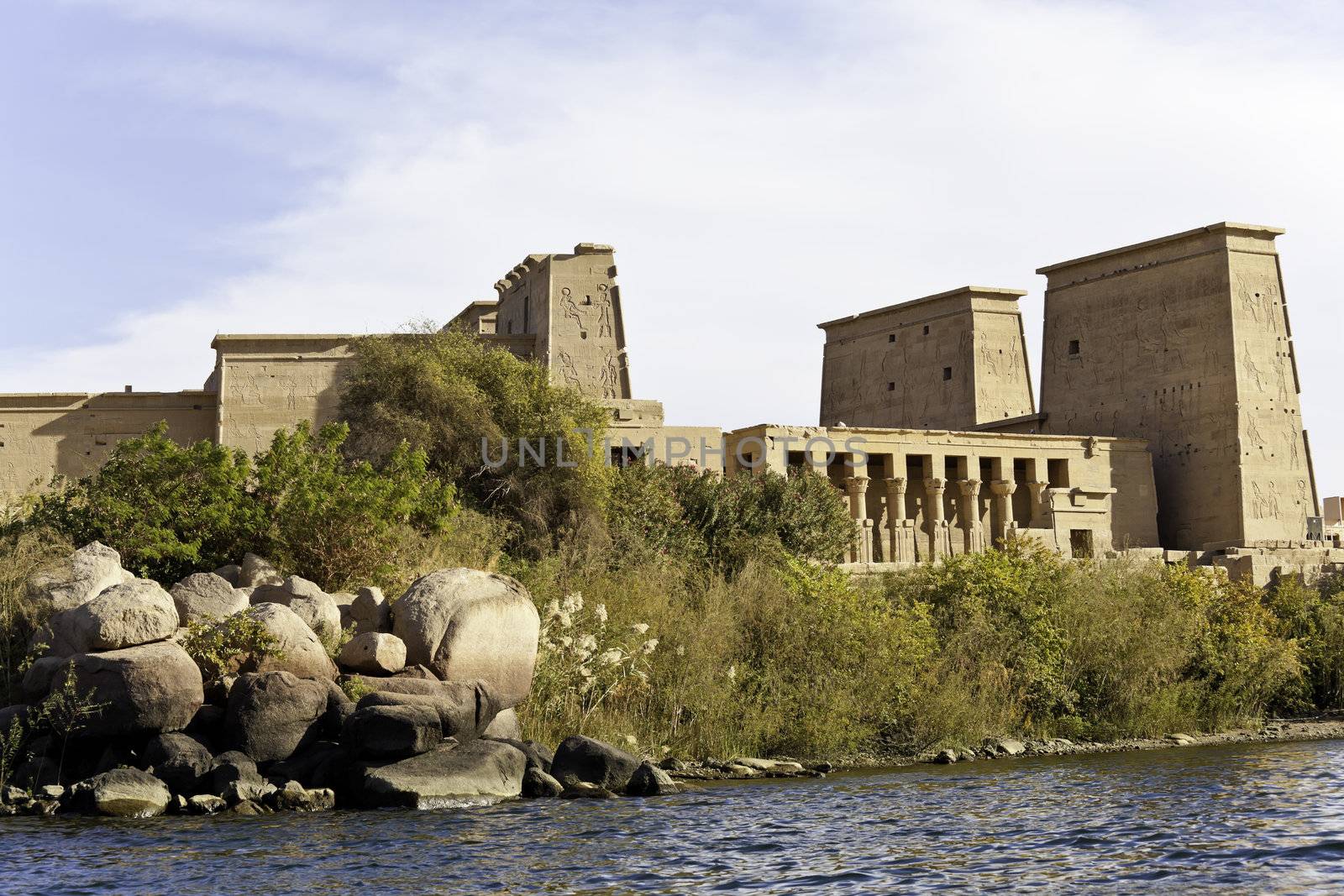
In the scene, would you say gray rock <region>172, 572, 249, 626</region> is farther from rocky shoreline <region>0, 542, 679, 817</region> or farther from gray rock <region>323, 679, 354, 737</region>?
gray rock <region>323, 679, 354, 737</region>

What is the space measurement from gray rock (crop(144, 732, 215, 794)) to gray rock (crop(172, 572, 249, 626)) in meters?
1.66

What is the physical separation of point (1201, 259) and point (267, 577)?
26.5 meters

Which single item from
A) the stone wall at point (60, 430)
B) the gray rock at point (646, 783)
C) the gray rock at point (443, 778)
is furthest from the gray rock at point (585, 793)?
the stone wall at point (60, 430)

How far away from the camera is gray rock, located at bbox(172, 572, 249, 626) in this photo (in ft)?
52.9

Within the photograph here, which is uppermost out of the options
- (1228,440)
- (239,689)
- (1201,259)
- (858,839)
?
(1201,259)

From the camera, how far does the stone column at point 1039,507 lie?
114 feet

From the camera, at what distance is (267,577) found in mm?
18172

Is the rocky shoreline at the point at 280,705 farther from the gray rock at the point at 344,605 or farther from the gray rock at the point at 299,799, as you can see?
the gray rock at the point at 344,605

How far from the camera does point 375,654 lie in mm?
16016

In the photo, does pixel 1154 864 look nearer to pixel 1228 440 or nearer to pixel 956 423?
pixel 1228 440

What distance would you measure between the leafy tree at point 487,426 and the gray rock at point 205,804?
30.7ft

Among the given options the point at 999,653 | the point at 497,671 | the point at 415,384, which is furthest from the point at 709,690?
the point at 415,384

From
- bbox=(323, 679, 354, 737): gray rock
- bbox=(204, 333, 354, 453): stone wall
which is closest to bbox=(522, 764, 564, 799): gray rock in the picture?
bbox=(323, 679, 354, 737): gray rock

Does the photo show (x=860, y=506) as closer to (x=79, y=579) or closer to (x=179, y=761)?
(x=79, y=579)
